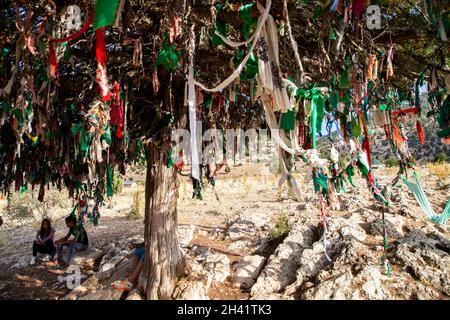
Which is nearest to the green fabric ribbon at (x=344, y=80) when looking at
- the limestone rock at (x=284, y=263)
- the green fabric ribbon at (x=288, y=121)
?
the green fabric ribbon at (x=288, y=121)

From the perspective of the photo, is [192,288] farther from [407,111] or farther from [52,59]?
[407,111]

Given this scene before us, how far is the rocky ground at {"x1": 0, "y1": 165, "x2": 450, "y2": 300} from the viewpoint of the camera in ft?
11.8

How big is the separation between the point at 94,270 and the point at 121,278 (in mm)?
1589

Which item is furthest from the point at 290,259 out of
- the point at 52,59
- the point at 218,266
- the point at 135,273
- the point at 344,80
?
the point at 52,59

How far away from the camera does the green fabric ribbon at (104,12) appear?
1.46m

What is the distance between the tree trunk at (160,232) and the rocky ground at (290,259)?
0.83 ft

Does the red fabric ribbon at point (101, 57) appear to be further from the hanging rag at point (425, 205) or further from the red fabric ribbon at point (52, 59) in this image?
the hanging rag at point (425, 205)

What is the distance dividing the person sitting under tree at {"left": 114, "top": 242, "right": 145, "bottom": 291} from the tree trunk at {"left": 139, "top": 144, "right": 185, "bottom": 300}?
0.96 ft

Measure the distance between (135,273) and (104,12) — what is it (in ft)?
12.7

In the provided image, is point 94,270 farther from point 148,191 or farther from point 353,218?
point 353,218

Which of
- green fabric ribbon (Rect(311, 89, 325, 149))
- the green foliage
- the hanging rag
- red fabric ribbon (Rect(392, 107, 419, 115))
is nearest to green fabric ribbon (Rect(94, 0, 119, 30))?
green fabric ribbon (Rect(311, 89, 325, 149))

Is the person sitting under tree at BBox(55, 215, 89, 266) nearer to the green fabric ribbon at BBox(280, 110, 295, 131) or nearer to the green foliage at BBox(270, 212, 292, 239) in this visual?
the green foliage at BBox(270, 212, 292, 239)

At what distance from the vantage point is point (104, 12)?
147 cm
